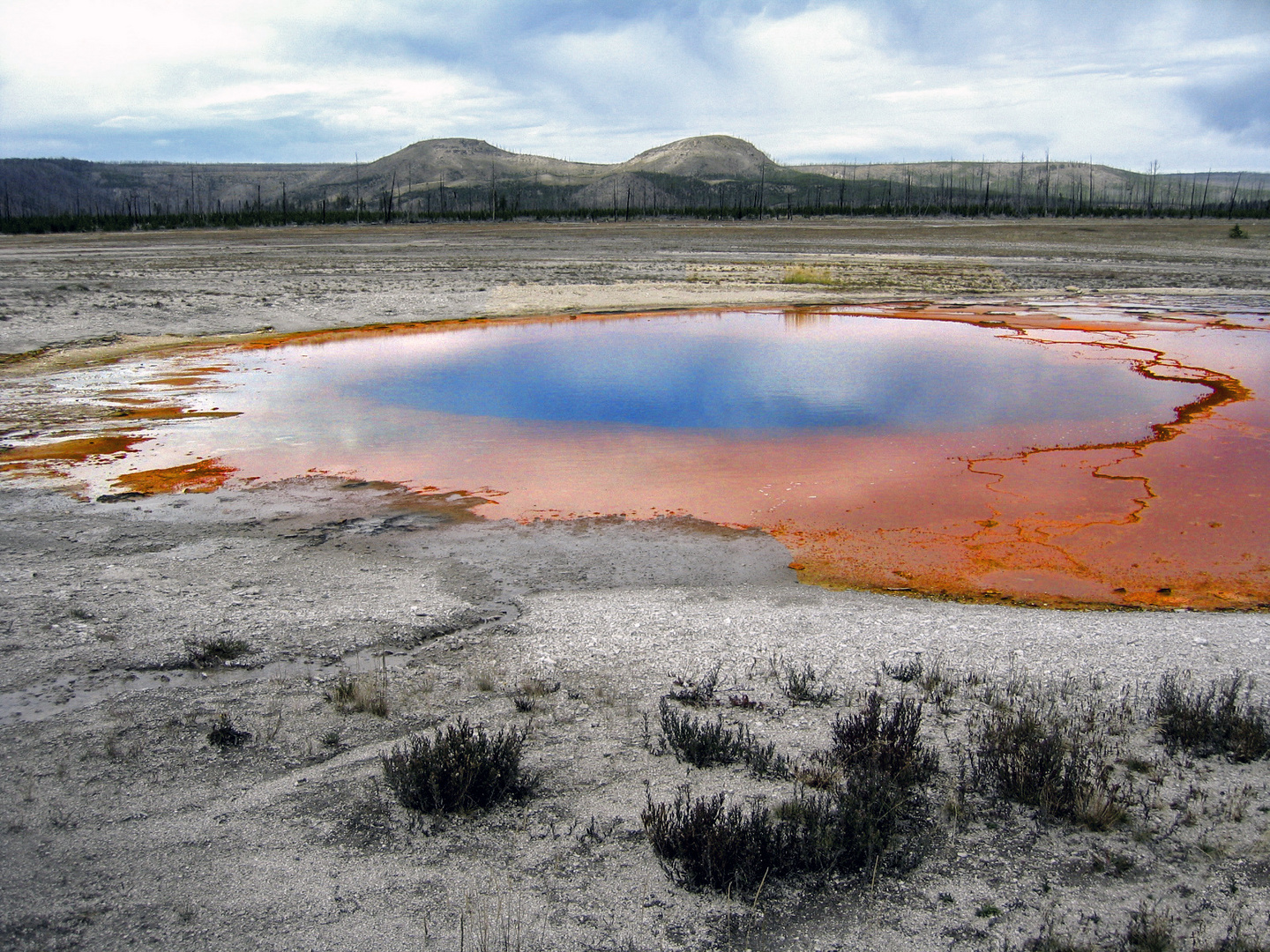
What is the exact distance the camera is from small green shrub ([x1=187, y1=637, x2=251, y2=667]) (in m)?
5.24

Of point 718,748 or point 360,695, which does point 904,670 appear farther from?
point 360,695

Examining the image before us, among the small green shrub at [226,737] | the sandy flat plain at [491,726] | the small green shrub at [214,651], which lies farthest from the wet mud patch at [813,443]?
the small green shrub at [226,737]

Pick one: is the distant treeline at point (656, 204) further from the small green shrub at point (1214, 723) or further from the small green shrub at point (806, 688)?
the small green shrub at point (1214, 723)

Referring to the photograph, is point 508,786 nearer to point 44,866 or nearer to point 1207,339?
point 44,866

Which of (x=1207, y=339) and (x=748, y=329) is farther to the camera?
(x=748, y=329)

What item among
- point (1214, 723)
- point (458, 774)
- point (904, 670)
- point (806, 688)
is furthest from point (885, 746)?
point (458, 774)

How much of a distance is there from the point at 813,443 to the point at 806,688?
6.31 metres

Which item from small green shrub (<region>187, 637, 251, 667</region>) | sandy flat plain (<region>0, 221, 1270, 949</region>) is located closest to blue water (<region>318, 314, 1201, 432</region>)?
sandy flat plain (<region>0, 221, 1270, 949</region>)

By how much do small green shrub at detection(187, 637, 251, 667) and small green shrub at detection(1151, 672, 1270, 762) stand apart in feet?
16.3

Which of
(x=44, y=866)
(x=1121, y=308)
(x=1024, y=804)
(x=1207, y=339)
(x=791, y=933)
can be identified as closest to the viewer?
(x=791, y=933)

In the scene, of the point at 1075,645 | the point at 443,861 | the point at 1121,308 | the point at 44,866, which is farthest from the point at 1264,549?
the point at 1121,308

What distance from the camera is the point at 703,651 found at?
539 centimetres

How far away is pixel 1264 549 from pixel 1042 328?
43.6 feet

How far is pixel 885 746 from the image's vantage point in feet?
13.1
